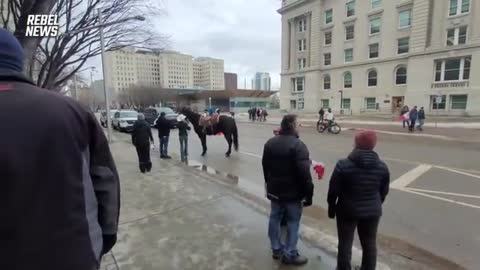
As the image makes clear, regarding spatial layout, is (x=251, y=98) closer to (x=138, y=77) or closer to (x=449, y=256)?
(x=138, y=77)

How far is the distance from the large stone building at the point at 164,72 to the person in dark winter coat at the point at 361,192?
40.9 metres

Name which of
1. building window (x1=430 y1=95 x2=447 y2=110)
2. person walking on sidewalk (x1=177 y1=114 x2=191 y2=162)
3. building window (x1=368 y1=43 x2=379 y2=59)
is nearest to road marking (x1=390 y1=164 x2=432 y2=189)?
person walking on sidewalk (x1=177 y1=114 x2=191 y2=162)

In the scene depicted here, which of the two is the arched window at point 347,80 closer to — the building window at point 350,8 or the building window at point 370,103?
the building window at point 370,103

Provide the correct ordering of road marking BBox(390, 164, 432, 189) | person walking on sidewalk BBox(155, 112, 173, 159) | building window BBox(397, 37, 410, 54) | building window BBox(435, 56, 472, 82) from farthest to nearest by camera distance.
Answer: building window BBox(397, 37, 410, 54), building window BBox(435, 56, 472, 82), person walking on sidewalk BBox(155, 112, 173, 159), road marking BBox(390, 164, 432, 189)

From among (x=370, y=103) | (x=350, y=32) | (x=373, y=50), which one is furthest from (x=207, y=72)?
(x=370, y=103)

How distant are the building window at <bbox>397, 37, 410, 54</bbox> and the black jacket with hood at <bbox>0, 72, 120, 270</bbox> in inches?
1819

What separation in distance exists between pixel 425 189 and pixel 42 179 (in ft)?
24.5

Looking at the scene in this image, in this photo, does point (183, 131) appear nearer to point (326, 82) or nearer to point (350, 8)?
point (326, 82)

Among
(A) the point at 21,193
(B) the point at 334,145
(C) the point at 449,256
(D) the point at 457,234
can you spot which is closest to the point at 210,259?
(A) the point at 21,193

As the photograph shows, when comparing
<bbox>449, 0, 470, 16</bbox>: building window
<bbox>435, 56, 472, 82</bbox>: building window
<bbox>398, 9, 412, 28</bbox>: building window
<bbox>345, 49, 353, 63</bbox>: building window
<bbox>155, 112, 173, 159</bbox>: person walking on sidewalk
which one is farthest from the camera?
<bbox>345, 49, 353, 63</bbox>: building window

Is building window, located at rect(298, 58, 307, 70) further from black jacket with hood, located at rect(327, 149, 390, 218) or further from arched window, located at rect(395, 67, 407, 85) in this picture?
black jacket with hood, located at rect(327, 149, 390, 218)

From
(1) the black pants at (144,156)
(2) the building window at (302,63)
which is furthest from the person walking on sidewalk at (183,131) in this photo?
(2) the building window at (302,63)

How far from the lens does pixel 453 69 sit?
34781mm

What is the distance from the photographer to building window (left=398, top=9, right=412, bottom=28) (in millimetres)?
39625
